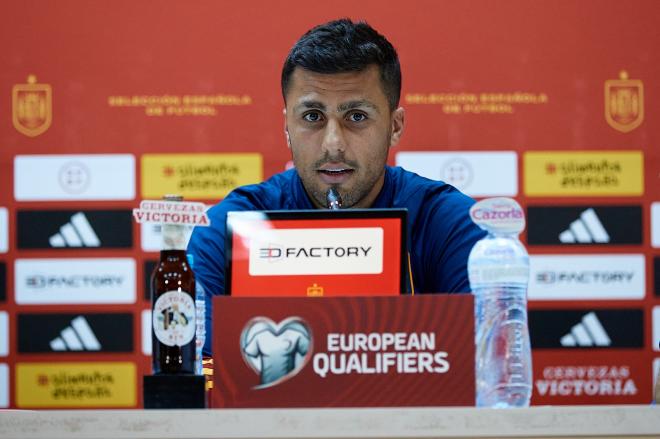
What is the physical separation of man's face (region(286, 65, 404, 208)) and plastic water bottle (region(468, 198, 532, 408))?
0.61 metres

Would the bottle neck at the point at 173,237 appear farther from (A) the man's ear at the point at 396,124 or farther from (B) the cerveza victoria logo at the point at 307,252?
(A) the man's ear at the point at 396,124

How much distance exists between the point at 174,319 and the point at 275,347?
15 centimetres

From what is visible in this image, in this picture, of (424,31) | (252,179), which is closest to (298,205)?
(252,179)

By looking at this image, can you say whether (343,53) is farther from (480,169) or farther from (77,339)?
(77,339)

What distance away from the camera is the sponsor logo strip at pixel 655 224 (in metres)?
2.88

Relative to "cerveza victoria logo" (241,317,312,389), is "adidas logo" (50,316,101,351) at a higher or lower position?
lower

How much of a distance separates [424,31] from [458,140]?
349 mm

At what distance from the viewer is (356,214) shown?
4.14 feet

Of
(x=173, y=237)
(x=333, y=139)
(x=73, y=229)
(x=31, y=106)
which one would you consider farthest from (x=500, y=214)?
(x=31, y=106)

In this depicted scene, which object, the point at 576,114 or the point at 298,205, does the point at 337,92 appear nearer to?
the point at 298,205

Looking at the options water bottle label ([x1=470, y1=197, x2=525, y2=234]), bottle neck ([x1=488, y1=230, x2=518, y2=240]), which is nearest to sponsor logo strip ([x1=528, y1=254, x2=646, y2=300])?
bottle neck ([x1=488, y1=230, x2=518, y2=240])

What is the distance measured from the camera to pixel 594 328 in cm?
286

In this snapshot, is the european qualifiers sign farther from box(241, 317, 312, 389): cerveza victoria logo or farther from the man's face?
the man's face

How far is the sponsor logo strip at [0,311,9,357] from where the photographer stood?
288cm
